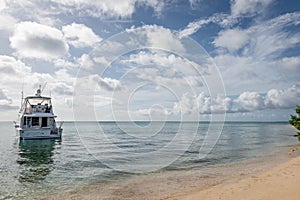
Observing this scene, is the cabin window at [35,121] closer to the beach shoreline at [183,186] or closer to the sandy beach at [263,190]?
the beach shoreline at [183,186]

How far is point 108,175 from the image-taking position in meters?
20.7

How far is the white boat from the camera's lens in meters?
51.2

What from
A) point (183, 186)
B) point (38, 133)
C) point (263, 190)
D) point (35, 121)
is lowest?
point (183, 186)

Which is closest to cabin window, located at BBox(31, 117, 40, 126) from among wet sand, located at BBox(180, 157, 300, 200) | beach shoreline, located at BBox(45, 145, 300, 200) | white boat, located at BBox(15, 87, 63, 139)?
white boat, located at BBox(15, 87, 63, 139)

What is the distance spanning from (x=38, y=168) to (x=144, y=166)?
9.88m

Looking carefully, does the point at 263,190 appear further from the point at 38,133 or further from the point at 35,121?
the point at 35,121

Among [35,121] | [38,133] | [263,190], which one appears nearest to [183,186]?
[263,190]

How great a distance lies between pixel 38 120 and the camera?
5269cm

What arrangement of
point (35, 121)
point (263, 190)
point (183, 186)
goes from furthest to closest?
1. point (35, 121)
2. point (183, 186)
3. point (263, 190)

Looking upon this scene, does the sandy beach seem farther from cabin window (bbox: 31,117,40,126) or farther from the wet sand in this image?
cabin window (bbox: 31,117,40,126)

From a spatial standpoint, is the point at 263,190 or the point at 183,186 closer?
the point at 263,190

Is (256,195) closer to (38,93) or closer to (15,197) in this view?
(15,197)

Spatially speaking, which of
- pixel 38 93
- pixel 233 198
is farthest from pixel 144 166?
pixel 38 93

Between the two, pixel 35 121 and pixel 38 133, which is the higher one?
pixel 35 121
